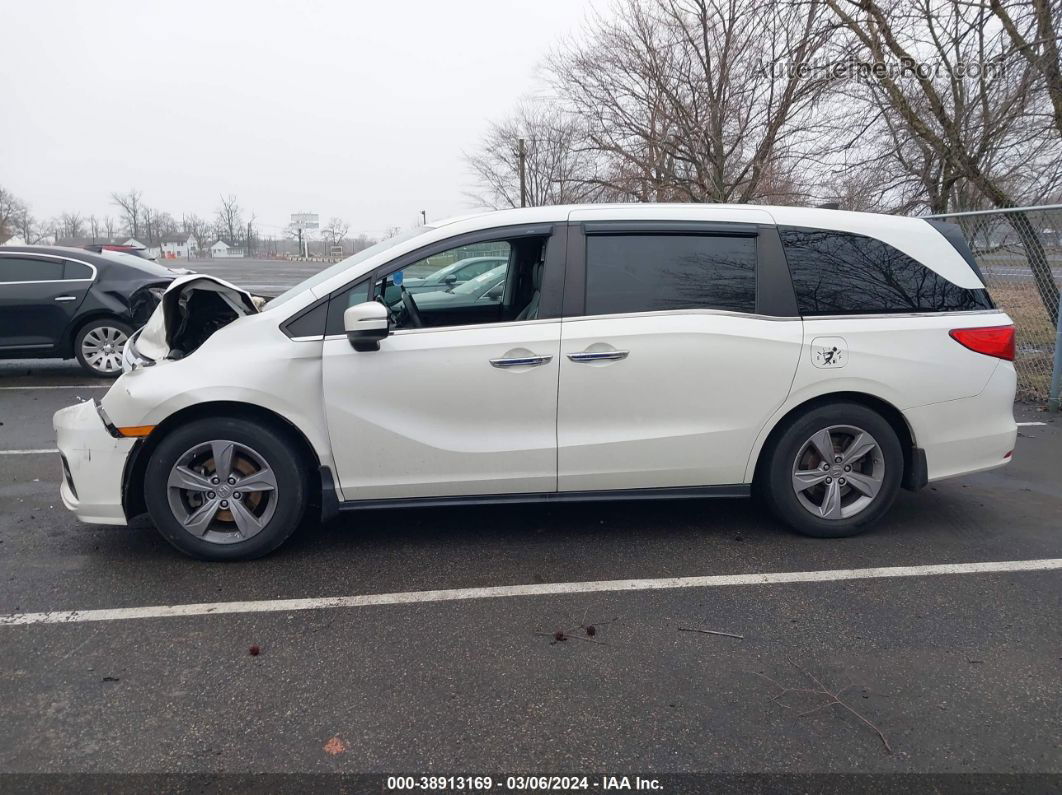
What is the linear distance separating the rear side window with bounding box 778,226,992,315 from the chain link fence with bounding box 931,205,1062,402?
330cm

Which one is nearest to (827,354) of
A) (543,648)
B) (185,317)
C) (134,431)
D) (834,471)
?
(834,471)

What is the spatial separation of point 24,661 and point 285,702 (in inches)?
44.2

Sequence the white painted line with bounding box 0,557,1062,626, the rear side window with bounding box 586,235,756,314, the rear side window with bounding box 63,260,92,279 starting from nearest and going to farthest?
the white painted line with bounding box 0,557,1062,626, the rear side window with bounding box 586,235,756,314, the rear side window with bounding box 63,260,92,279

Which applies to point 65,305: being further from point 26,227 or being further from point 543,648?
point 26,227

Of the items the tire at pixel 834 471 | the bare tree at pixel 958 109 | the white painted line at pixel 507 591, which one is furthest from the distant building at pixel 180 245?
the tire at pixel 834 471

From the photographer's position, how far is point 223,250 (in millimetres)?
77875

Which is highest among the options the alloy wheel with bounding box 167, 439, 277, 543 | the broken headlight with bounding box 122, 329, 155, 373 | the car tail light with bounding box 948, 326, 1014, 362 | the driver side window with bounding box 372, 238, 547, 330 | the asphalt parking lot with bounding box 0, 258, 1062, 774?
the driver side window with bounding box 372, 238, 547, 330

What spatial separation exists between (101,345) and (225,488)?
640 centimetres

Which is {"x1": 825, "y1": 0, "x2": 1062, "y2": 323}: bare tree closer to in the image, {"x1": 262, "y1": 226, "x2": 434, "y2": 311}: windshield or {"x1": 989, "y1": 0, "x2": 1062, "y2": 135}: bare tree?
{"x1": 989, "y1": 0, "x2": 1062, "y2": 135}: bare tree

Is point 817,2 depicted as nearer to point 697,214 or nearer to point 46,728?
point 697,214

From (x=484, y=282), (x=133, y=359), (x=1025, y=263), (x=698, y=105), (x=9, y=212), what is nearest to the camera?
(x=133, y=359)

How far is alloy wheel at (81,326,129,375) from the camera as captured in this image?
9141mm

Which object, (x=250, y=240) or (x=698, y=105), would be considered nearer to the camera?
(x=698, y=105)

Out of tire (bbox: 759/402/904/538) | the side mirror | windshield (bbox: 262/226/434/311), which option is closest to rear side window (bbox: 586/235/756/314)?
tire (bbox: 759/402/904/538)
